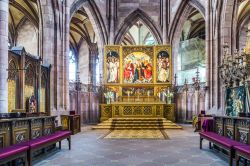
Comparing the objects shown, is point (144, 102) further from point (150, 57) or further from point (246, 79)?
point (246, 79)

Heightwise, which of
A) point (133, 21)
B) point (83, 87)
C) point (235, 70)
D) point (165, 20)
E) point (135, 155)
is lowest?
point (135, 155)

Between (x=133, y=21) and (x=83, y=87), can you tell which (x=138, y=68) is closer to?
(x=83, y=87)

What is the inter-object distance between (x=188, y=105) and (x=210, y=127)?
11.2m

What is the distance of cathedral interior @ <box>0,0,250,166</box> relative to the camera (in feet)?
23.8

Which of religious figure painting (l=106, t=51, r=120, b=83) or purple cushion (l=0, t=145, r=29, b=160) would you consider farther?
religious figure painting (l=106, t=51, r=120, b=83)

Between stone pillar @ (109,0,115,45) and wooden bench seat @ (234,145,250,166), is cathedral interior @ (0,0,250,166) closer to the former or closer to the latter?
wooden bench seat @ (234,145,250,166)

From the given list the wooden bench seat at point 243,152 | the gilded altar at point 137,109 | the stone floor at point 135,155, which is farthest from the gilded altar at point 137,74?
the wooden bench seat at point 243,152

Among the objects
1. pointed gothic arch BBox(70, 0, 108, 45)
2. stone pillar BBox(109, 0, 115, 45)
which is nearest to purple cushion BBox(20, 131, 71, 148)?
pointed gothic arch BBox(70, 0, 108, 45)

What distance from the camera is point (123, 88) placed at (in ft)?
63.0

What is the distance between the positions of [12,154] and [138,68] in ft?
47.2

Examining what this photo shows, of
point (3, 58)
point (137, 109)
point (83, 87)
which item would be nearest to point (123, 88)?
point (137, 109)

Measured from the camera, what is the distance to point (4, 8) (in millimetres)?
8812

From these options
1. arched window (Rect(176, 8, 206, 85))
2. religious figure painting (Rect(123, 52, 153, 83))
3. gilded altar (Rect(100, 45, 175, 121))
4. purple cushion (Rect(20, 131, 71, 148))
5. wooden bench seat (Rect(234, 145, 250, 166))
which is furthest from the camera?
arched window (Rect(176, 8, 206, 85))

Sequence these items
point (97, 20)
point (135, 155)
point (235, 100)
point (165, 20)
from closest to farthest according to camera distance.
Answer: point (135, 155) < point (235, 100) < point (97, 20) < point (165, 20)
